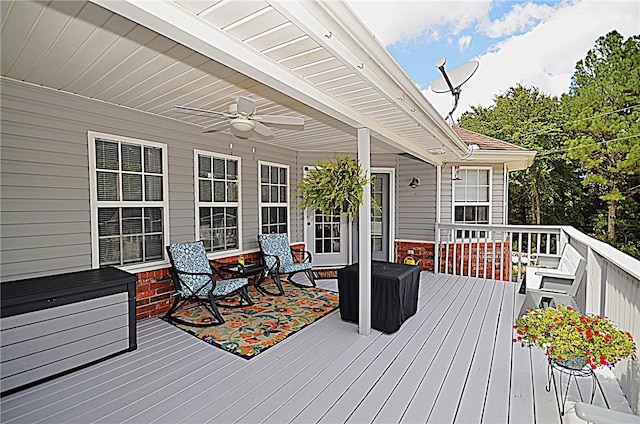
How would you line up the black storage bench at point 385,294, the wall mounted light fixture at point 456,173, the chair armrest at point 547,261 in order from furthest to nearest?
the wall mounted light fixture at point 456,173 → the chair armrest at point 547,261 → the black storage bench at point 385,294

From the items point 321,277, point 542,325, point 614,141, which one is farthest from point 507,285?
point 614,141

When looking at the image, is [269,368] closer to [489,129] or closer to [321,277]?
[321,277]

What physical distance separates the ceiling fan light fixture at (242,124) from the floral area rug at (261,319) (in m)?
2.20

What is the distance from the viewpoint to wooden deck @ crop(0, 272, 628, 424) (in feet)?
7.63

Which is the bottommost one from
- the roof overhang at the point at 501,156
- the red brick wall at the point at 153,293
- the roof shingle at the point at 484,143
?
the red brick wall at the point at 153,293

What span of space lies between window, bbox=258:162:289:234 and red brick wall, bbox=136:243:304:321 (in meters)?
2.05

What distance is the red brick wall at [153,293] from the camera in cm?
412

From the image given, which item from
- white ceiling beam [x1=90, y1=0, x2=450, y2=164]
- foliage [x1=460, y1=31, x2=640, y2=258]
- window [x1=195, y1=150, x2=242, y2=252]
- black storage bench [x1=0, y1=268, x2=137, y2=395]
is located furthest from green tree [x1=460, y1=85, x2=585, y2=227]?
black storage bench [x1=0, y1=268, x2=137, y2=395]

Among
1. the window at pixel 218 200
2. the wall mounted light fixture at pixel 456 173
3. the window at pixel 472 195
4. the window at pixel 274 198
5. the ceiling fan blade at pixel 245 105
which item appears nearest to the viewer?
the ceiling fan blade at pixel 245 105

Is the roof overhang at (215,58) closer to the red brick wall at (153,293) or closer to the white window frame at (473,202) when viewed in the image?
the red brick wall at (153,293)

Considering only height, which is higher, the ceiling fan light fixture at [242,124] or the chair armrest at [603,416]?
the ceiling fan light fixture at [242,124]

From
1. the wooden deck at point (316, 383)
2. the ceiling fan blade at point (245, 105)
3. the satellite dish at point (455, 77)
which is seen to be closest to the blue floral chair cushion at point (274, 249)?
the wooden deck at point (316, 383)

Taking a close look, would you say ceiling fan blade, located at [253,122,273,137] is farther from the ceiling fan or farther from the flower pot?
the flower pot

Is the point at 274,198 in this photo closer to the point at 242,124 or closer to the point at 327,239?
the point at 327,239
